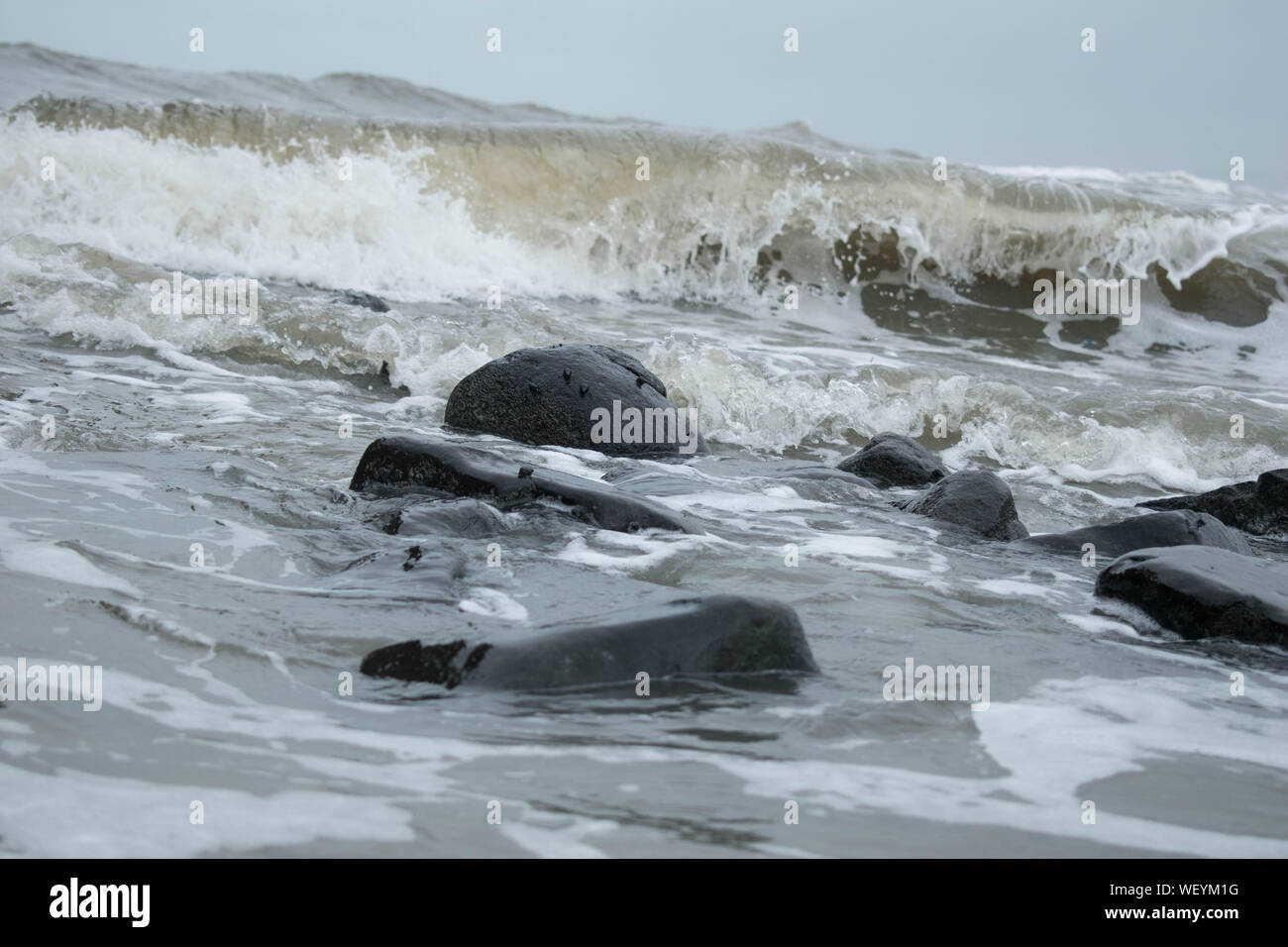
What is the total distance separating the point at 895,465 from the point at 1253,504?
5.26ft

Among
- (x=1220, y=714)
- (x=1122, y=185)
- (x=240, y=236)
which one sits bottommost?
(x=1220, y=714)

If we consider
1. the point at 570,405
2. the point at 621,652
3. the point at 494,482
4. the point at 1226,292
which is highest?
the point at 1226,292

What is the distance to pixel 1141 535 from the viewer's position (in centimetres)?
464

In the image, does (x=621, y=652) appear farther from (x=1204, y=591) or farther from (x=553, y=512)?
(x=1204, y=591)

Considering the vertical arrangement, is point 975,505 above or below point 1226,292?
below

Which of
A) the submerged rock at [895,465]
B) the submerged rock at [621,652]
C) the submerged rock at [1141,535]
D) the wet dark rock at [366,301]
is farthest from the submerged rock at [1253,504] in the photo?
the wet dark rock at [366,301]

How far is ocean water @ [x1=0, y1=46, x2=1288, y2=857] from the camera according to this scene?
226 cm

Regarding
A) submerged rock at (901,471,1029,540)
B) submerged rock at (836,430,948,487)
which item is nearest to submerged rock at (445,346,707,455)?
submerged rock at (836,430,948,487)

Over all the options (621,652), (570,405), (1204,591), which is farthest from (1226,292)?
(621,652)

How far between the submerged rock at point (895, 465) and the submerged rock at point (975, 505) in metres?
0.55

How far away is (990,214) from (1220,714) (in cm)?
1164
